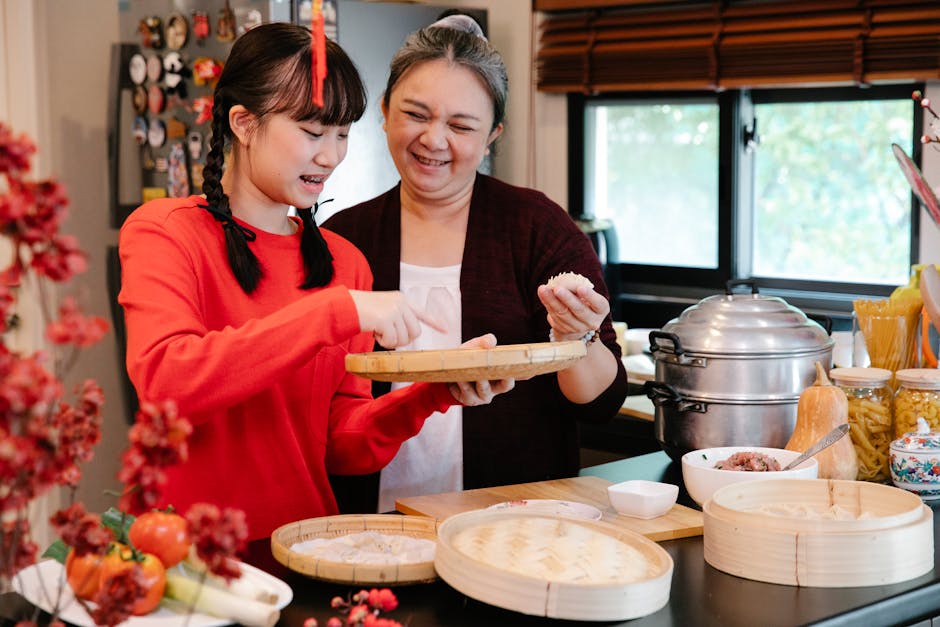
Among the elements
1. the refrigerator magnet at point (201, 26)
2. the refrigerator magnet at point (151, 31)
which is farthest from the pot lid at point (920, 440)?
the refrigerator magnet at point (151, 31)

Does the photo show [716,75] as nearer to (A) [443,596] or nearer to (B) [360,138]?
(B) [360,138]

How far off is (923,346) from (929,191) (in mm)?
282

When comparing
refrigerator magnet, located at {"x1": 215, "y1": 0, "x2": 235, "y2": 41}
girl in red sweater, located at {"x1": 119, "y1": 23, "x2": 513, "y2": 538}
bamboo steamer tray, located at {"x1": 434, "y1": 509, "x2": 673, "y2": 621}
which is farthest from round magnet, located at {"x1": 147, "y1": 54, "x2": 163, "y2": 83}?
bamboo steamer tray, located at {"x1": 434, "y1": 509, "x2": 673, "y2": 621}

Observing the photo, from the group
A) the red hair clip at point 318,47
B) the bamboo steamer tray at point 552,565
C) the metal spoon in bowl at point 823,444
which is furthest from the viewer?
the metal spoon in bowl at point 823,444

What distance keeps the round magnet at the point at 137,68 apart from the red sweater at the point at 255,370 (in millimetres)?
2235

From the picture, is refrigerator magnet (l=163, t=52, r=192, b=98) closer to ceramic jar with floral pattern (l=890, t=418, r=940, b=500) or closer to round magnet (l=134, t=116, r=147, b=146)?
round magnet (l=134, t=116, r=147, b=146)

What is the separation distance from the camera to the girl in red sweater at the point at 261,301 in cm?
138

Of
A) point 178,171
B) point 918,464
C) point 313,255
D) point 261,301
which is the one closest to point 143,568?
point 261,301

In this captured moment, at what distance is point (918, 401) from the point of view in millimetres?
1777

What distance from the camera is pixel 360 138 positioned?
3.39 metres

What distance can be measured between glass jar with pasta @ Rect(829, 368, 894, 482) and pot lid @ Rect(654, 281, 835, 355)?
0.28 feet

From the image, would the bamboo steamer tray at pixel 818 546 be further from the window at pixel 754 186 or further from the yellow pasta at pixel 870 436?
the window at pixel 754 186

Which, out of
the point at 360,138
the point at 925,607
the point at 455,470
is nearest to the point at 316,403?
the point at 455,470

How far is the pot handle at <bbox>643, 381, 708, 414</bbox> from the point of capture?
184 cm
